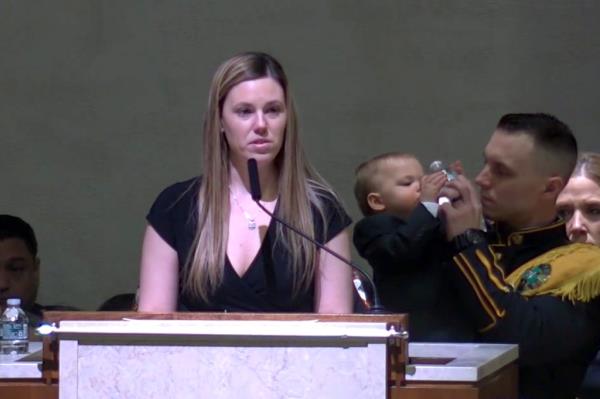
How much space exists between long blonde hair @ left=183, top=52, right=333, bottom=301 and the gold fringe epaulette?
25.5 inches

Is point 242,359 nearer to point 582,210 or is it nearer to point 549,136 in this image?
point 549,136

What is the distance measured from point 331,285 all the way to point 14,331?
80 centimetres

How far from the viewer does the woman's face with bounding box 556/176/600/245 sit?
16.8ft

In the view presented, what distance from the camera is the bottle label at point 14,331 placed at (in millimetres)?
4105

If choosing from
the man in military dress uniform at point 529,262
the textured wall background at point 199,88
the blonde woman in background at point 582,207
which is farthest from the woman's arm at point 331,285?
the textured wall background at point 199,88

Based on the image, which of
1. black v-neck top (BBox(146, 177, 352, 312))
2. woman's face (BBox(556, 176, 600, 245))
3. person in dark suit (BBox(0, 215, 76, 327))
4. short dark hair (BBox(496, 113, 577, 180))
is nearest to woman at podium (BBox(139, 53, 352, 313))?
black v-neck top (BBox(146, 177, 352, 312))

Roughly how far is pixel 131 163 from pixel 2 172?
546 mm

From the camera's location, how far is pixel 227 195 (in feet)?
13.8

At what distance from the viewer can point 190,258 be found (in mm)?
4102

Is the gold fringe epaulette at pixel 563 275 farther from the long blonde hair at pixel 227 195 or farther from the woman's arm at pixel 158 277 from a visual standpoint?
the woman's arm at pixel 158 277

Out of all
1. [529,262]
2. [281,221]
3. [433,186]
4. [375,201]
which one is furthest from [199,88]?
[281,221]

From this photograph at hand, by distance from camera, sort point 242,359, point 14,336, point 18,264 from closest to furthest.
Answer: point 242,359
point 14,336
point 18,264

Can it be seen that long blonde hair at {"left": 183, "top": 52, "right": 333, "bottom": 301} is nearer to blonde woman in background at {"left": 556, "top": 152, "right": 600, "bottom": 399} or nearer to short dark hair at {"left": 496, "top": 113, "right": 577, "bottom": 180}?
short dark hair at {"left": 496, "top": 113, "right": 577, "bottom": 180}

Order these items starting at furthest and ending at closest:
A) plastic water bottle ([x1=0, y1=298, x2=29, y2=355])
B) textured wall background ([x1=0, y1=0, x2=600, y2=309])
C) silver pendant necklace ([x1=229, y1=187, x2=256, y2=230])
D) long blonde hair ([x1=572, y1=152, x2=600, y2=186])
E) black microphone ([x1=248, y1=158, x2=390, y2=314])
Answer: textured wall background ([x1=0, y1=0, x2=600, y2=309]) < long blonde hair ([x1=572, y1=152, x2=600, y2=186]) < silver pendant necklace ([x1=229, y1=187, x2=256, y2=230]) < plastic water bottle ([x1=0, y1=298, x2=29, y2=355]) < black microphone ([x1=248, y1=158, x2=390, y2=314])
